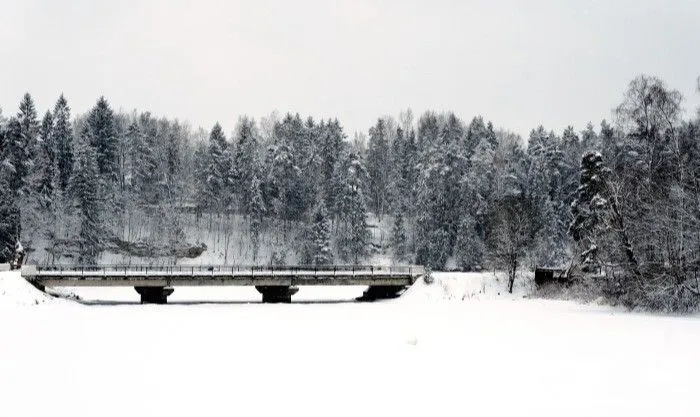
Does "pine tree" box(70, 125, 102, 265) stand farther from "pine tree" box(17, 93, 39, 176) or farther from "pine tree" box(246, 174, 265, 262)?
"pine tree" box(246, 174, 265, 262)

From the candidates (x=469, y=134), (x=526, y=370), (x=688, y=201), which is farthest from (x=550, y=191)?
(x=526, y=370)

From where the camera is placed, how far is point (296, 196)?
9450 centimetres

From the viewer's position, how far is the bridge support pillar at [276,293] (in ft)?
169

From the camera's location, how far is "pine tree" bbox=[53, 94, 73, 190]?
91188mm

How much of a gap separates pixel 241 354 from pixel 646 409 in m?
10.3

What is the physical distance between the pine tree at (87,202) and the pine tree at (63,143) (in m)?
8.55

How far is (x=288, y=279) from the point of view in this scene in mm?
50938

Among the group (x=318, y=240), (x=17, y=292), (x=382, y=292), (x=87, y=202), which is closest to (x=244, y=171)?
(x=318, y=240)

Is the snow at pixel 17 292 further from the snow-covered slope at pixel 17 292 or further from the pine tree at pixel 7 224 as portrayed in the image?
the pine tree at pixel 7 224

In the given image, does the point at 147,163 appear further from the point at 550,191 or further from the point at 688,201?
the point at 688,201

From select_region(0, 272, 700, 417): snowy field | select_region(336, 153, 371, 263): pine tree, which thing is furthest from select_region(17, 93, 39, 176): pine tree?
select_region(0, 272, 700, 417): snowy field

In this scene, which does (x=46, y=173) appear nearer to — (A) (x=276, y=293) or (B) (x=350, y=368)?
(A) (x=276, y=293)

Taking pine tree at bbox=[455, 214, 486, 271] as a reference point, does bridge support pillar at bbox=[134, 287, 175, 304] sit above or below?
below

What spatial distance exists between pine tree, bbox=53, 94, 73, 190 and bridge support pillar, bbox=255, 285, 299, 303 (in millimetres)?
51095
